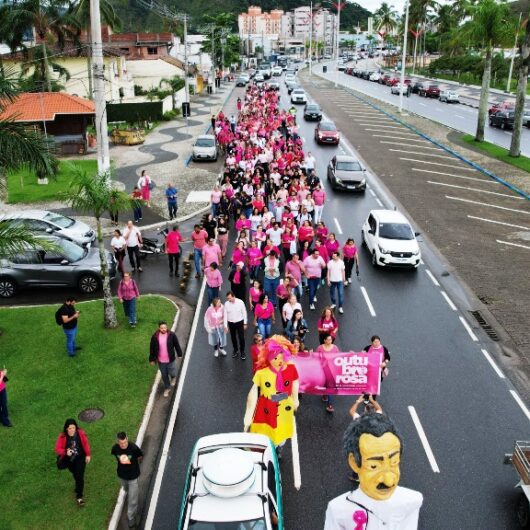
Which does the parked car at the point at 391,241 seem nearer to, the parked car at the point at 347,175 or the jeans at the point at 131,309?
the parked car at the point at 347,175

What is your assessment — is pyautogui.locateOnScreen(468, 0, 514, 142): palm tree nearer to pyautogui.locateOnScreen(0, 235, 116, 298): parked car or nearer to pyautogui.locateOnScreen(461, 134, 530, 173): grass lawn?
pyautogui.locateOnScreen(461, 134, 530, 173): grass lawn

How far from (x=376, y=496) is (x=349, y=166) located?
25084 millimetres

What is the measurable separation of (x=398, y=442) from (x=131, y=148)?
38535mm

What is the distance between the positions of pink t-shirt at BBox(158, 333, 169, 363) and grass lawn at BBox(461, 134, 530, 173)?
26.7m

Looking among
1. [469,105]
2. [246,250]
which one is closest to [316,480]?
[246,250]

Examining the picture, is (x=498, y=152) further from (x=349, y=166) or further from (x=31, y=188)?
(x=31, y=188)

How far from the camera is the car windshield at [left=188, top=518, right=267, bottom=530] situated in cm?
645

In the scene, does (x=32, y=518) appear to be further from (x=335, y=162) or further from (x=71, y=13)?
(x=71, y=13)

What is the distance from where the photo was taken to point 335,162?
94.6 ft

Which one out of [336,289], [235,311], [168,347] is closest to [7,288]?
[168,347]

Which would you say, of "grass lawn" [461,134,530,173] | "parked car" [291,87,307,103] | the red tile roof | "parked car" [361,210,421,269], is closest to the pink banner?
"parked car" [361,210,421,269]

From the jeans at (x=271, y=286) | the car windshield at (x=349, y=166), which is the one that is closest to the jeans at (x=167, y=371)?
the jeans at (x=271, y=286)

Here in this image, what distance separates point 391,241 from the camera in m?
18.5

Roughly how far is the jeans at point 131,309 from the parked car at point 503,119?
40191 millimetres
